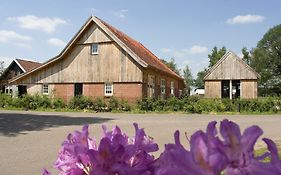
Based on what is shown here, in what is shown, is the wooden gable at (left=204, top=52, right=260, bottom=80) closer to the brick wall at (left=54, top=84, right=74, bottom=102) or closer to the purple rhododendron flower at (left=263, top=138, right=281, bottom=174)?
the brick wall at (left=54, top=84, right=74, bottom=102)

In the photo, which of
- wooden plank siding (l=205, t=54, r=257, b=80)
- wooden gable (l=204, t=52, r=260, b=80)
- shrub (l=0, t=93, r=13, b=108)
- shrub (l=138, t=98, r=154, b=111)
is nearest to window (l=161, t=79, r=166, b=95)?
wooden gable (l=204, t=52, r=260, b=80)

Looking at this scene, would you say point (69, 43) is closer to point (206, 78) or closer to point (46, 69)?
point (46, 69)

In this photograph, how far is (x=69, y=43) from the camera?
34125 mm

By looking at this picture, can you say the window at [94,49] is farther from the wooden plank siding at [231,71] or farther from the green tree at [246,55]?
the green tree at [246,55]

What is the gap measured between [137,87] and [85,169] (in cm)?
3068

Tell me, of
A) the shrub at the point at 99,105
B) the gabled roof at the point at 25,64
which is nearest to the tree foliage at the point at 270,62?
the gabled roof at the point at 25,64

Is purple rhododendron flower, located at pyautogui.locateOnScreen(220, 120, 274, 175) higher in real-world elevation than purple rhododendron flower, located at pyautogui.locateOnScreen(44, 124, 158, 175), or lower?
higher

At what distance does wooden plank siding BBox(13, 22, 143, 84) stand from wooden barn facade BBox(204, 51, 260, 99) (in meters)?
12.6

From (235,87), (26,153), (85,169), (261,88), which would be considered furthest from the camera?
(261,88)

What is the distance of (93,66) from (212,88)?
49.2ft

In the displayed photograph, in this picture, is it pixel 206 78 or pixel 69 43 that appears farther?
pixel 206 78

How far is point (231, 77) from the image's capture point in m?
41.6

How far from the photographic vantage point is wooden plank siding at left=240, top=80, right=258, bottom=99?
40500mm

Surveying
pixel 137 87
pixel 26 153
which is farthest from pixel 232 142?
pixel 137 87
